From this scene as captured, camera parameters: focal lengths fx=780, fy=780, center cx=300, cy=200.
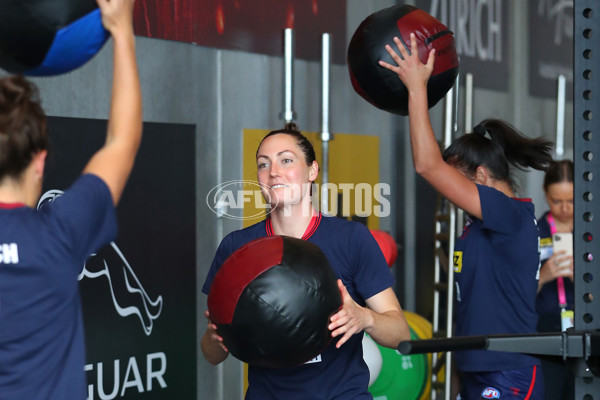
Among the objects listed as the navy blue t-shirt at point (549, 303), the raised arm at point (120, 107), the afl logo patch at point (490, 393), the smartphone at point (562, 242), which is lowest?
the afl logo patch at point (490, 393)

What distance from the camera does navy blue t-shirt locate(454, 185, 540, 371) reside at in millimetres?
2719

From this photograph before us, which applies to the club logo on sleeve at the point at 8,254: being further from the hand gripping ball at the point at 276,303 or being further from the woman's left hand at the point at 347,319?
the woman's left hand at the point at 347,319

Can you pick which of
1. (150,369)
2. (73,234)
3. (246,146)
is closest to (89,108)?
(246,146)

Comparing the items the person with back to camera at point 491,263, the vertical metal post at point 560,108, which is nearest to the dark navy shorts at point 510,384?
the person with back to camera at point 491,263

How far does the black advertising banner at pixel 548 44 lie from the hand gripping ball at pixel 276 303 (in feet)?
13.7

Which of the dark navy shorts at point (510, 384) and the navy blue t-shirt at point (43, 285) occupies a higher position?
the navy blue t-shirt at point (43, 285)

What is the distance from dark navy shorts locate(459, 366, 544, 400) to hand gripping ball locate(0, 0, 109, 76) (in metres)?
1.85

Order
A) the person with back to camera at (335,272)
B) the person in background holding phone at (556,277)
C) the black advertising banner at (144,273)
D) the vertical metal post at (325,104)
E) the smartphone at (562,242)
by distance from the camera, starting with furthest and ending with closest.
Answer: the smartphone at (562,242) → the person in background holding phone at (556,277) → the vertical metal post at (325,104) → the black advertising banner at (144,273) → the person with back to camera at (335,272)

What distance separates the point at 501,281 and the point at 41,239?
1787mm

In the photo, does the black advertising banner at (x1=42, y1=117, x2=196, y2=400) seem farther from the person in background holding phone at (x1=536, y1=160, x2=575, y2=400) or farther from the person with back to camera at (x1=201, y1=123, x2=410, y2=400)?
the person in background holding phone at (x1=536, y1=160, x2=575, y2=400)

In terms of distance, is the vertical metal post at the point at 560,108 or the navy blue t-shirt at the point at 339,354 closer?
the navy blue t-shirt at the point at 339,354

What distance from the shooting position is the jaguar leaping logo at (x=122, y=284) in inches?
121

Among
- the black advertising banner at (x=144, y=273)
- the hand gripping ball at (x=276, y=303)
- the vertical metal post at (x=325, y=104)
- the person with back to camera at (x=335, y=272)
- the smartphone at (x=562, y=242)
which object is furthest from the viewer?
the smartphone at (x=562, y=242)

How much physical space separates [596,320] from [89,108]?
2.24m
